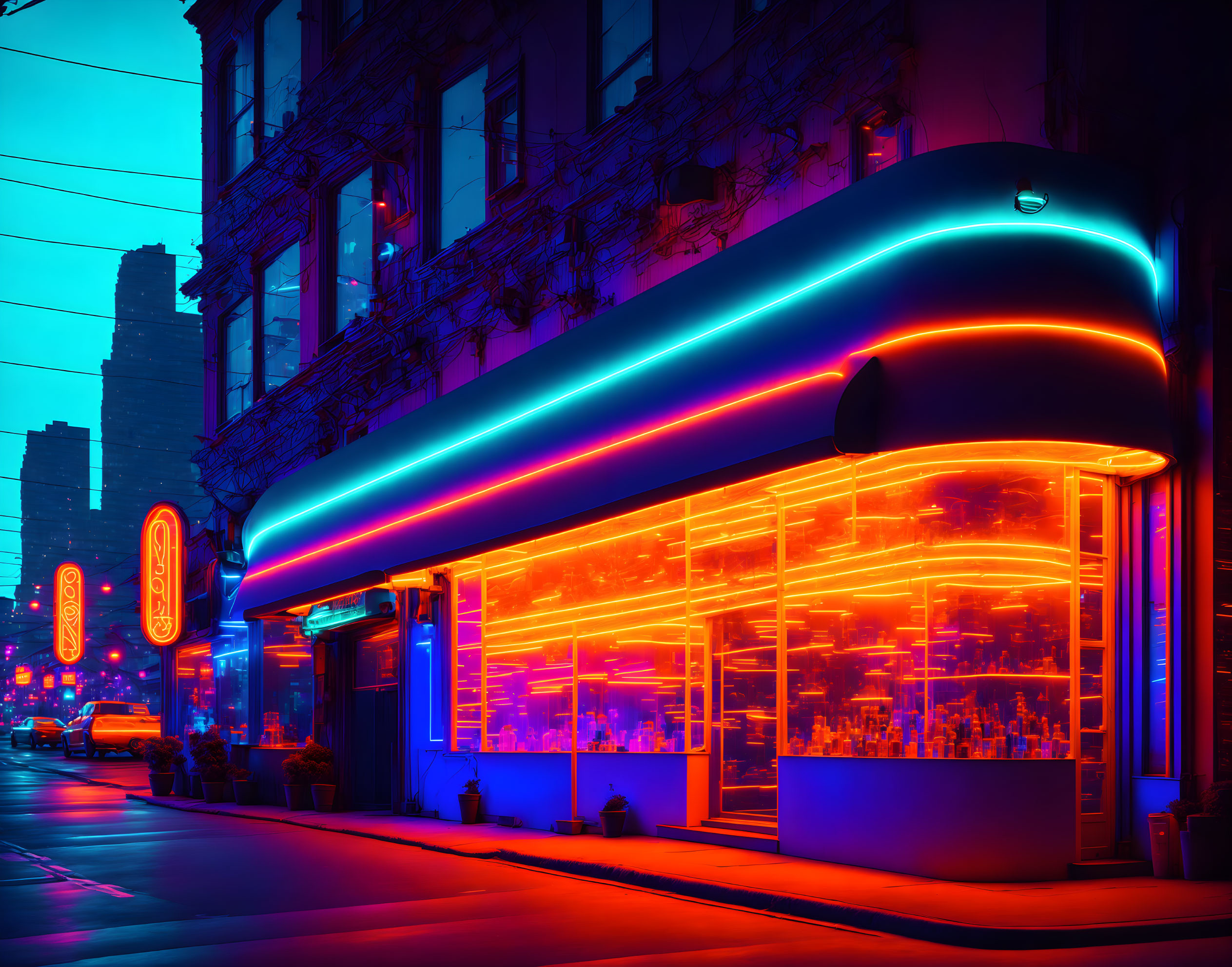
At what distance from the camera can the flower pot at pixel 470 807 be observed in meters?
20.0

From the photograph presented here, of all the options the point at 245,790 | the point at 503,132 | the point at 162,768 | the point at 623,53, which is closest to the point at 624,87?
the point at 623,53

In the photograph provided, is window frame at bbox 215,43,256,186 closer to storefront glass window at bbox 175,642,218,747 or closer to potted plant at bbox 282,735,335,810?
storefront glass window at bbox 175,642,218,747

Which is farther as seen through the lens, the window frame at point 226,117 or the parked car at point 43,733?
the parked car at point 43,733

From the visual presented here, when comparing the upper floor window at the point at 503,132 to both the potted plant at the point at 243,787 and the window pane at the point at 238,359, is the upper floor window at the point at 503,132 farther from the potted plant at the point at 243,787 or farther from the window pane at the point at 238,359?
the potted plant at the point at 243,787

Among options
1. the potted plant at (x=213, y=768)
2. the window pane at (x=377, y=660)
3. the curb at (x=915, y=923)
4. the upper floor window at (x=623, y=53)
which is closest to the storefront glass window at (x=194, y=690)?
the potted plant at (x=213, y=768)

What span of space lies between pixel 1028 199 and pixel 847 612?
15.3 feet

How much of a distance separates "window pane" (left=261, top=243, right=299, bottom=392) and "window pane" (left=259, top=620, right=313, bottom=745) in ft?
17.7

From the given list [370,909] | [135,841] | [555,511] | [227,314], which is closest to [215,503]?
[227,314]

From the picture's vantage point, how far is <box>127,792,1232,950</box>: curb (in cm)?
931

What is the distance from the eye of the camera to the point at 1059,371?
1188cm

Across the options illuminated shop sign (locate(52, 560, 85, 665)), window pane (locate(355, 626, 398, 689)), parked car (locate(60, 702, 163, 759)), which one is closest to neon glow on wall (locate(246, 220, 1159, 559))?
window pane (locate(355, 626, 398, 689))

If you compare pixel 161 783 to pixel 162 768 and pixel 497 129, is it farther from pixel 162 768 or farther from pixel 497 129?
pixel 497 129

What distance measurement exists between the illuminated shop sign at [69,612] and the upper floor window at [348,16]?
25.9m

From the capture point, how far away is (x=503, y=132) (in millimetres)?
21734
